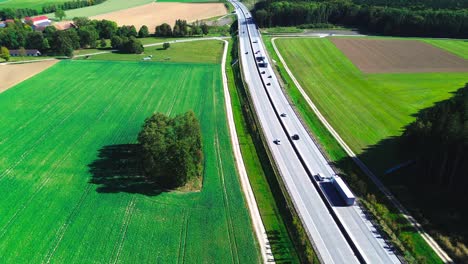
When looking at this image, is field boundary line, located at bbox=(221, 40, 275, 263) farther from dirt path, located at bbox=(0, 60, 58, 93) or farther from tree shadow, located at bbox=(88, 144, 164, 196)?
dirt path, located at bbox=(0, 60, 58, 93)

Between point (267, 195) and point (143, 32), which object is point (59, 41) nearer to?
point (143, 32)

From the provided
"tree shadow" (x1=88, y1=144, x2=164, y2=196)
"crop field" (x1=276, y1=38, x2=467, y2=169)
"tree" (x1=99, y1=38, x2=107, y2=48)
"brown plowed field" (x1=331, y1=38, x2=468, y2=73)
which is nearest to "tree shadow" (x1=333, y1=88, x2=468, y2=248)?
"crop field" (x1=276, y1=38, x2=467, y2=169)

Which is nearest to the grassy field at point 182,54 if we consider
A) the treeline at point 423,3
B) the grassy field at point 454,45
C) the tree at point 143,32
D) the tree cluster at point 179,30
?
the tree cluster at point 179,30

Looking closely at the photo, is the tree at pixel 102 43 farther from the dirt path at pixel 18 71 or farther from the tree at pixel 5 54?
the tree at pixel 5 54

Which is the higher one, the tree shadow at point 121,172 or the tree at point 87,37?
the tree at point 87,37

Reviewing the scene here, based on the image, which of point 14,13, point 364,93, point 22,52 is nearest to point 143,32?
point 22,52

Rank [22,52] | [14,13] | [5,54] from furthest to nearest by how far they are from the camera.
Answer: [14,13]
[22,52]
[5,54]

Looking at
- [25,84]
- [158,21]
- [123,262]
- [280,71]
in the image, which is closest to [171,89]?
[280,71]
